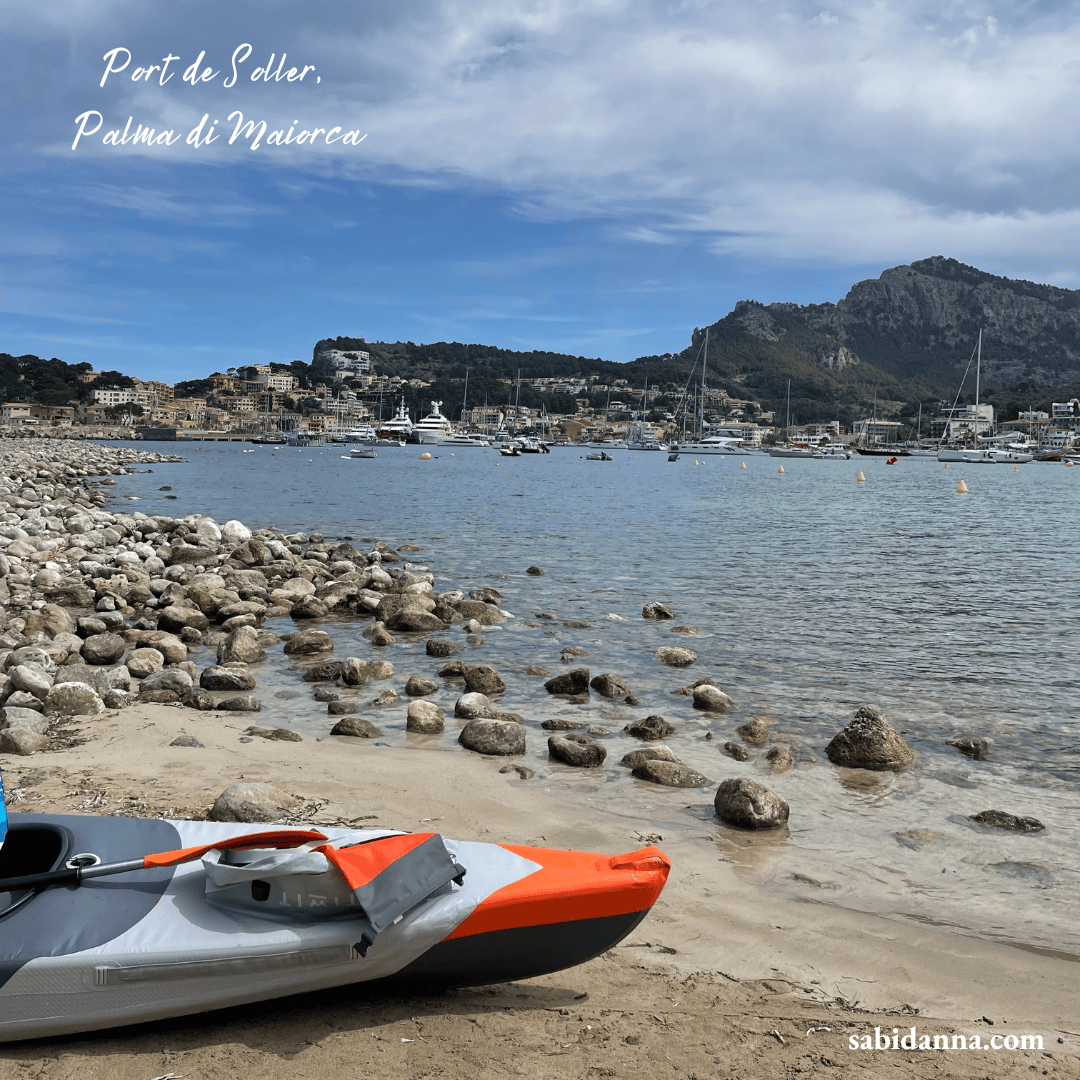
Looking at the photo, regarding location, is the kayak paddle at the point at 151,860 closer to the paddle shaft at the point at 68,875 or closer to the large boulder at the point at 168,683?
the paddle shaft at the point at 68,875

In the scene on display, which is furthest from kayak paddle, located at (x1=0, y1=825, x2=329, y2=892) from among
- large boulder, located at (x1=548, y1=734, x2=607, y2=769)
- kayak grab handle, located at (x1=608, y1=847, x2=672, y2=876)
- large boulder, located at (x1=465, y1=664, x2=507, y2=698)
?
large boulder, located at (x1=465, y1=664, x2=507, y2=698)

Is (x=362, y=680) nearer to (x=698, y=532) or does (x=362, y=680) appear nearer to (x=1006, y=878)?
(x=1006, y=878)

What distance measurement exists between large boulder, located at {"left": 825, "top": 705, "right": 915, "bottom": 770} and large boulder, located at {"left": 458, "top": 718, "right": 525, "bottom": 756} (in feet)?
8.21

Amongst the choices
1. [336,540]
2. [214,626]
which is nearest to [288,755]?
[214,626]

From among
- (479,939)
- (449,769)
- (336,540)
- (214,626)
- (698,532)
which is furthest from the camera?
(698,532)

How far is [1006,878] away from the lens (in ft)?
16.1

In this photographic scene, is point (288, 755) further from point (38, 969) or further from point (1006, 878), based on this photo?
point (1006, 878)

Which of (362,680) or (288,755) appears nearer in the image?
(288,755)

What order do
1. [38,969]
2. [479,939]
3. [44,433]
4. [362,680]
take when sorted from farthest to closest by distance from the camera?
[44,433]
[362,680]
[479,939]
[38,969]

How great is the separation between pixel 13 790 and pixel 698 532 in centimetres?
2103

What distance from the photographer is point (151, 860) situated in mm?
3518

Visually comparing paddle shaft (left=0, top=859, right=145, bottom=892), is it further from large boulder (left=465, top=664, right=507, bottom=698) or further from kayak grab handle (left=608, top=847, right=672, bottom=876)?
large boulder (left=465, top=664, right=507, bottom=698)

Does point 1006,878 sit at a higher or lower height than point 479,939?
lower

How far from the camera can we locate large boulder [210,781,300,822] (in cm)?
492
